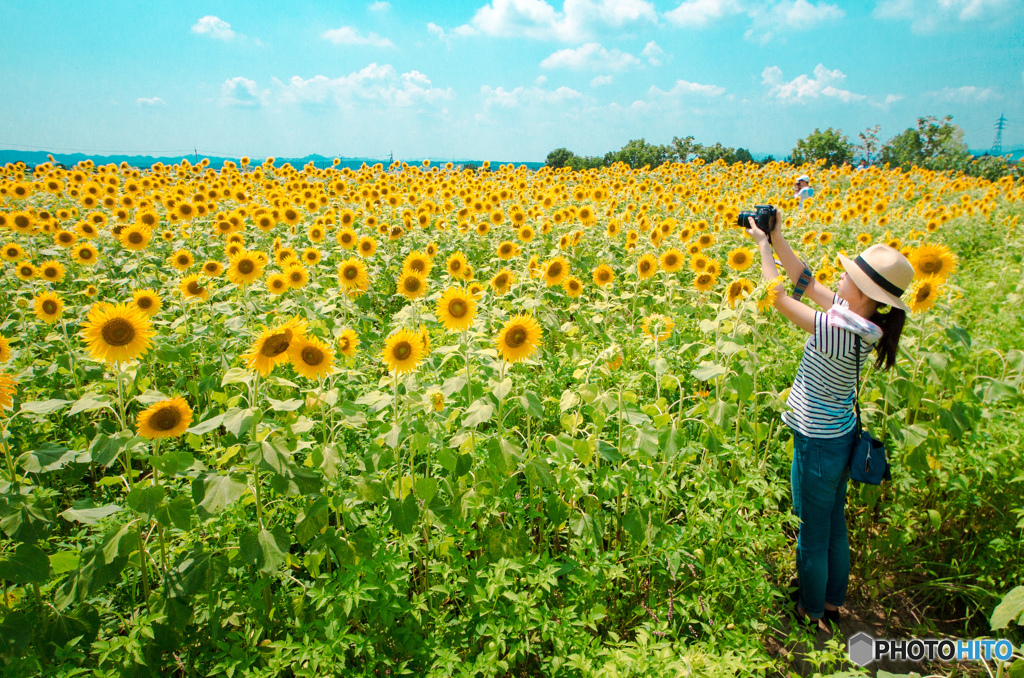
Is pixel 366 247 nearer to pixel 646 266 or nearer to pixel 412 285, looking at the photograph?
pixel 412 285

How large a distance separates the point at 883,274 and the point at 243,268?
4184 mm

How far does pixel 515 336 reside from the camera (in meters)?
2.66

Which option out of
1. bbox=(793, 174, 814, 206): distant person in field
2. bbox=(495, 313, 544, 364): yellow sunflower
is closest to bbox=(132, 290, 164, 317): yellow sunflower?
bbox=(495, 313, 544, 364): yellow sunflower

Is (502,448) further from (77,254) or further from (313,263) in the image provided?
(77,254)

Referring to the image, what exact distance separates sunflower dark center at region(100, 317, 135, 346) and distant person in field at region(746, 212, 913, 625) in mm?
3161

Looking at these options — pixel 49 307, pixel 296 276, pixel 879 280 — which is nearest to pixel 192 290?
pixel 296 276

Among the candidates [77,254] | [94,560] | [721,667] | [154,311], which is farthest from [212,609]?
[77,254]

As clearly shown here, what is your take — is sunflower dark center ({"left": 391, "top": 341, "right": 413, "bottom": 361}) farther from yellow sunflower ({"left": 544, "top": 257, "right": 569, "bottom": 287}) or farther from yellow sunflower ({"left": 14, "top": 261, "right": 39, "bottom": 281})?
yellow sunflower ({"left": 14, "top": 261, "right": 39, "bottom": 281})

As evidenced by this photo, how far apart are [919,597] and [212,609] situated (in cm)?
401

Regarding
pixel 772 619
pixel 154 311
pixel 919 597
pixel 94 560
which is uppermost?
pixel 154 311

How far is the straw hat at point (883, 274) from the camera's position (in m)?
2.37

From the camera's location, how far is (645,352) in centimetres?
394

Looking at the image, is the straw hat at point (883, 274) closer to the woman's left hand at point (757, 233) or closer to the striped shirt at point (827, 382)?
the striped shirt at point (827, 382)

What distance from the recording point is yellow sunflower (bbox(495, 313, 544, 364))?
264 cm
